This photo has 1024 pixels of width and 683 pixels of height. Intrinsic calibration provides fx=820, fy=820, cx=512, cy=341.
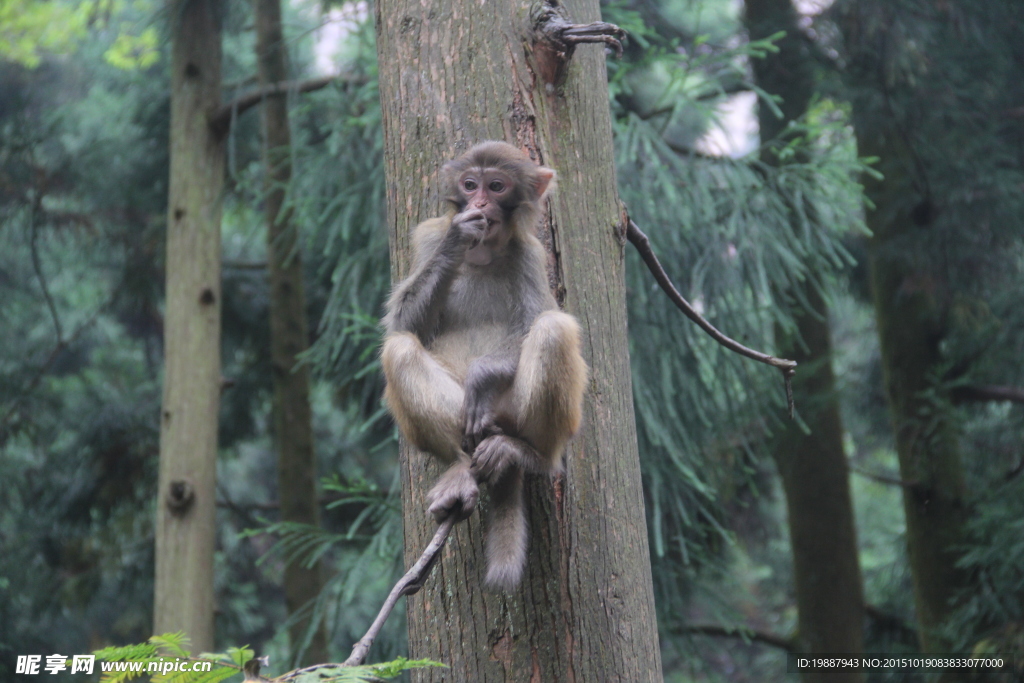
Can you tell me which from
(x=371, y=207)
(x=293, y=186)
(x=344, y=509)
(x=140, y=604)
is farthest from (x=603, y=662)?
(x=140, y=604)

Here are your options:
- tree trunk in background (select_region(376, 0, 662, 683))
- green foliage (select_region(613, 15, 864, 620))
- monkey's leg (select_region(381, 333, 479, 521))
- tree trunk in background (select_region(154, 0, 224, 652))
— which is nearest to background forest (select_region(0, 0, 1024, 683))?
green foliage (select_region(613, 15, 864, 620))

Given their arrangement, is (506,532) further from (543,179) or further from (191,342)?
(191,342)

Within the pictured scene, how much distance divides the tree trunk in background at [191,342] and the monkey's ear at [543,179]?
4349 mm

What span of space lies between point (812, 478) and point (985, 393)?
1.65 metres

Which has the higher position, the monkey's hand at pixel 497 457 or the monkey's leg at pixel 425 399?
A: the monkey's leg at pixel 425 399

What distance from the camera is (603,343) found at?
2.80 m

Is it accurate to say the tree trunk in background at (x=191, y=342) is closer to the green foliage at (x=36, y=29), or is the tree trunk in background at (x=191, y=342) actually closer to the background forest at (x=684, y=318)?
the background forest at (x=684, y=318)

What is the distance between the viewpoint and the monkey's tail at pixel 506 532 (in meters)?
2.29

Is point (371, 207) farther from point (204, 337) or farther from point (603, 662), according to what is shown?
point (603, 662)

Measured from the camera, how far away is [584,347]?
108 inches

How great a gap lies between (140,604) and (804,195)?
25.6ft

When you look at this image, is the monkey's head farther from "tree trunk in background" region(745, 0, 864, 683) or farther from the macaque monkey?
"tree trunk in background" region(745, 0, 864, 683)

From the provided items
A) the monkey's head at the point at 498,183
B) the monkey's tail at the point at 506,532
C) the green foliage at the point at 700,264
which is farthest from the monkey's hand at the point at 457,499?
the green foliage at the point at 700,264

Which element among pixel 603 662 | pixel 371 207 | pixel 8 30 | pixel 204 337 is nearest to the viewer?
pixel 603 662
